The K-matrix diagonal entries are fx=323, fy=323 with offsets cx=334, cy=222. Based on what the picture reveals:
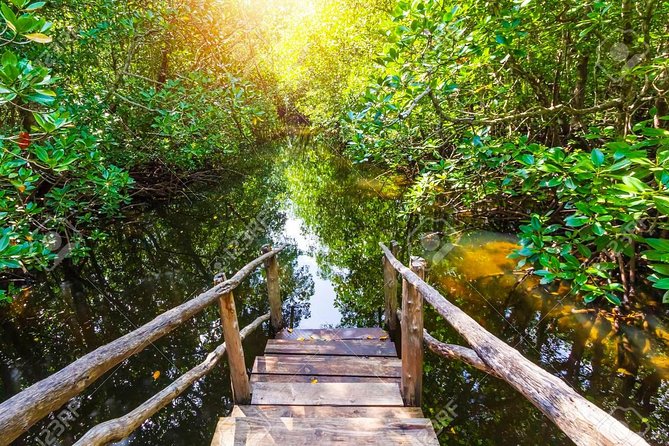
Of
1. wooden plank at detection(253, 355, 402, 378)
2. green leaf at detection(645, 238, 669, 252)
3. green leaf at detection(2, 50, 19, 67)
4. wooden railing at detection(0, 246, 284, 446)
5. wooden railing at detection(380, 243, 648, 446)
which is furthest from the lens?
wooden plank at detection(253, 355, 402, 378)

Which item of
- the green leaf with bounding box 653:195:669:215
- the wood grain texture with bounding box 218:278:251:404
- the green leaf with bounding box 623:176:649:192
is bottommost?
the wood grain texture with bounding box 218:278:251:404

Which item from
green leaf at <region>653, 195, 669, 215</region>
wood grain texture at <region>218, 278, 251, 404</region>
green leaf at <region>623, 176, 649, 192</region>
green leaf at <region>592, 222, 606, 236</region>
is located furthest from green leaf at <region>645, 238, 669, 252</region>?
wood grain texture at <region>218, 278, 251, 404</region>

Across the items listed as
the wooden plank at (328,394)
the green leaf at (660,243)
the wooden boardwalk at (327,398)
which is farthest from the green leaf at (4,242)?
the green leaf at (660,243)

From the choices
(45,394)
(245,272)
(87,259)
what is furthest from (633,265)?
(87,259)

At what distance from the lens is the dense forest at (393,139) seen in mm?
2650

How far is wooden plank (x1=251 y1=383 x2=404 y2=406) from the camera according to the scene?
2975 millimetres

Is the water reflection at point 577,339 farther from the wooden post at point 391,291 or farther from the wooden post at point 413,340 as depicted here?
the wooden post at point 413,340

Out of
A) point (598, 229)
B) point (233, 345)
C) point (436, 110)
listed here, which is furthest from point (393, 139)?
point (233, 345)

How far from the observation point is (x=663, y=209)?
1.61 m

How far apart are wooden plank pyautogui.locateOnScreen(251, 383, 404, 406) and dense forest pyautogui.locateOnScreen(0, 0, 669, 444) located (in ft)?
5.86

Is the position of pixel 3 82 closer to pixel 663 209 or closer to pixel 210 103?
pixel 663 209

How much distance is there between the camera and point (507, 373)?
4.41ft

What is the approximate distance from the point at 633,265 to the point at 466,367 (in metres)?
2.79

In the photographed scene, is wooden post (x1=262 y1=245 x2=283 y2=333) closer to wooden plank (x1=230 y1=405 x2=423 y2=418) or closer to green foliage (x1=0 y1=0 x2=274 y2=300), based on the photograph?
wooden plank (x1=230 y1=405 x2=423 y2=418)
